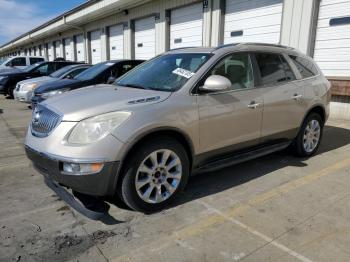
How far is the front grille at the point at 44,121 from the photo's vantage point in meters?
3.26

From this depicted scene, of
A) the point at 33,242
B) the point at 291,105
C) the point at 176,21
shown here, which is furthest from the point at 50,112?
the point at 176,21

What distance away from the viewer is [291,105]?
479cm

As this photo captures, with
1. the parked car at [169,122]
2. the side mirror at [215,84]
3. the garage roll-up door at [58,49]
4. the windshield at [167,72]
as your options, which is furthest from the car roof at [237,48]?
the garage roll-up door at [58,49]

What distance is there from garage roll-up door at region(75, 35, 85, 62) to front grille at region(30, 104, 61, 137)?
930 inches

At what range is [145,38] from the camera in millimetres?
17062

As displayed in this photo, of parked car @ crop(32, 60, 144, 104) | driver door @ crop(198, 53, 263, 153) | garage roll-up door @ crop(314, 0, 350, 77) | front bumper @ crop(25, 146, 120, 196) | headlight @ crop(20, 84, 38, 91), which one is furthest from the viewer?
headlight @ crop(20, 84, 38, 91)

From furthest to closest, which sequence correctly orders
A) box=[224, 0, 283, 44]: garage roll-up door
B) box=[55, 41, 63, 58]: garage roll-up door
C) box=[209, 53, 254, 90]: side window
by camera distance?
box=[55, 41, 63, 58]: garage roll-up door, box=[224, 0, 283, 44]: garage roll-up door, box=[209, 53, 254, 90]: side window

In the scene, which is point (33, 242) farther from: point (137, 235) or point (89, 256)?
point (137, 235)

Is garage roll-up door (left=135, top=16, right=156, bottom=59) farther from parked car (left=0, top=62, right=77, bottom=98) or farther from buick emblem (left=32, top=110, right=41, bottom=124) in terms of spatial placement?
buick emblem (left=32, top=110, right=41, bottom=124)

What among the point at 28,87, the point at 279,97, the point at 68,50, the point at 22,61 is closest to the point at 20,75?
the point at 28,87

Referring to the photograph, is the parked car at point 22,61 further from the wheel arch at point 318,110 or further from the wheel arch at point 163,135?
the wheel arch at point 163,135

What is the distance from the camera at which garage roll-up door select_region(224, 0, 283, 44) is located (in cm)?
1034

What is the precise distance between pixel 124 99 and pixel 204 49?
1.43m

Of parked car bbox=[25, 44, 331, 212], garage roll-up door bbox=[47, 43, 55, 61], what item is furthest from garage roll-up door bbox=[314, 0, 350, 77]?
garage roll-up door bbox=[47, 43, 55, 61]
